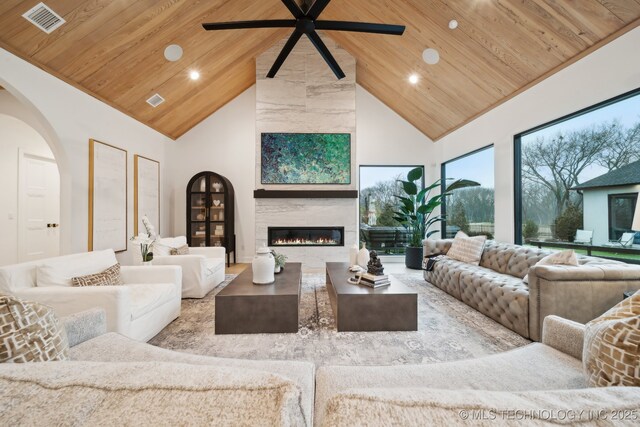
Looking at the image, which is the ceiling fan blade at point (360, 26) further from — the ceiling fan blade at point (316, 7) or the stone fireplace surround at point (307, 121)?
the stone fireplace surround at point (307, 121)

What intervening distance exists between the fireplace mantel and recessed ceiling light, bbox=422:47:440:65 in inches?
97.1

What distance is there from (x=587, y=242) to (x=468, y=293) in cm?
140

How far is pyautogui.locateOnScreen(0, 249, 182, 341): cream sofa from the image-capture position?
2.01 metres

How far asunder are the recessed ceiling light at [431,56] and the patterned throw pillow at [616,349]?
409 centimetres

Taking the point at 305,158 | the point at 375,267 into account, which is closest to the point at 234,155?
the point at 305,158

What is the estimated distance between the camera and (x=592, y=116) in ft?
9.98

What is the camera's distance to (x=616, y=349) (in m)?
0.83

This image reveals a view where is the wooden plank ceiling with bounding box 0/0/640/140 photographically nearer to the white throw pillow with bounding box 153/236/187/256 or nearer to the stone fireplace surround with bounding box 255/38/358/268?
the stone fireplace surround with bounding box 255/38/358/268

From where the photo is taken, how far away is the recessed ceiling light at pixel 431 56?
405 cm

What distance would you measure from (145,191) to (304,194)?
2.93m

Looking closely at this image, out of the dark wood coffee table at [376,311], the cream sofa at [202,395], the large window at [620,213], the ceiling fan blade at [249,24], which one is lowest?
the dark wood coffee table at [376,311]

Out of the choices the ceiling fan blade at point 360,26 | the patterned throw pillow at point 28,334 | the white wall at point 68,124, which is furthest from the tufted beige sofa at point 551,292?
the white wall at point 68,124

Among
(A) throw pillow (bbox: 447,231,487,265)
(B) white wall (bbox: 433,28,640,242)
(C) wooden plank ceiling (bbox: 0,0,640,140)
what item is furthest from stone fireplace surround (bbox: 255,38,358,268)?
(B) white wall (bbox: 433,28,640,242)

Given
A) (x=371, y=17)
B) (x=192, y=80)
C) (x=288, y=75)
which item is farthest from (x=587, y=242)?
(x=192, y=80)
